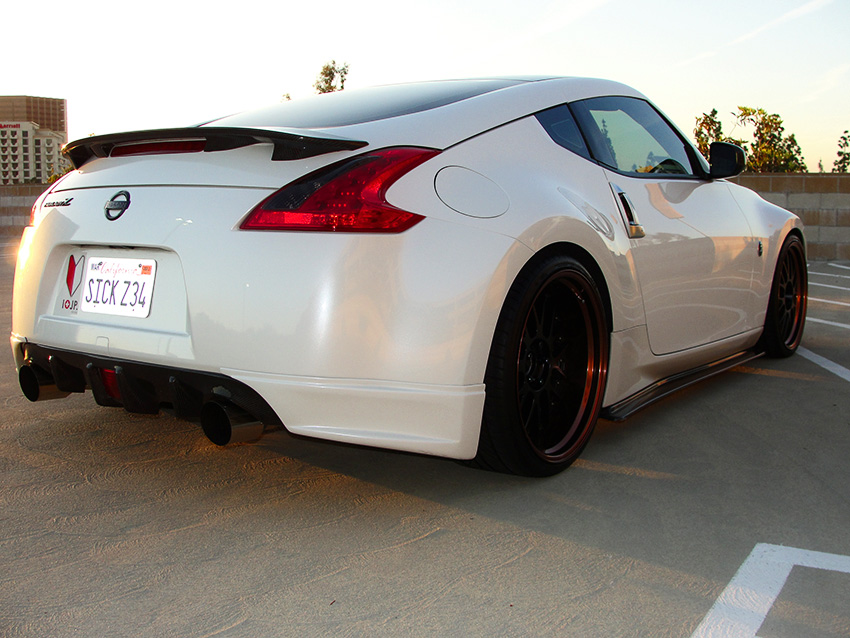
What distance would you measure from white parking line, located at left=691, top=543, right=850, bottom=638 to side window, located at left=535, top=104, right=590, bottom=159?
1513 millimetres

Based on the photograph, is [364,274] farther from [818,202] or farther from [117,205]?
[818,202]

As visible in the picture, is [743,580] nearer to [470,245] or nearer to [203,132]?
[470,245]

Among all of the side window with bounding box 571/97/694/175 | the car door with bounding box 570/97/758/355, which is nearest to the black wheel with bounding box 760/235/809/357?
the car door with bounding box 570/97/758/355

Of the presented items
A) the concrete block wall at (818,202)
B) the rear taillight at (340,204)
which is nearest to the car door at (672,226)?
the rear taillight at (340,204)

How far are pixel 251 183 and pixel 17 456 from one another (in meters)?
1.48

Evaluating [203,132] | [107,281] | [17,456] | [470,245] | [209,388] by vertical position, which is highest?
[203,132]

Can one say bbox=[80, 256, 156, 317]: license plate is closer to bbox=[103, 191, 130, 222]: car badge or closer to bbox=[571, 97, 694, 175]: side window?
bbox=[103, 191, 130, 222]: car badge

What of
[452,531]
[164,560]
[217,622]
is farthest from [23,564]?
[452,531]

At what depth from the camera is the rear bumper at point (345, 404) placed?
92.4 inches

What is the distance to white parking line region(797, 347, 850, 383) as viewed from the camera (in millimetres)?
4602

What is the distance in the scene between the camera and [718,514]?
2572 mm

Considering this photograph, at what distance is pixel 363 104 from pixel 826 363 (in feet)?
11.0

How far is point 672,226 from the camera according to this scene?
347 cm

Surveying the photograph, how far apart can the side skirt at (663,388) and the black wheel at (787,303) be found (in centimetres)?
32
